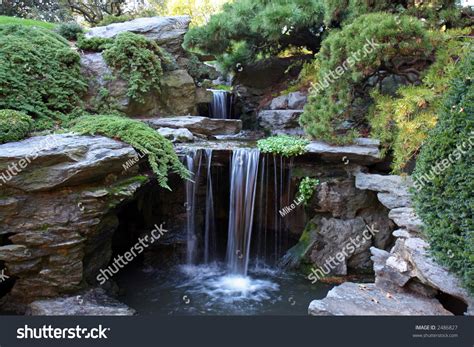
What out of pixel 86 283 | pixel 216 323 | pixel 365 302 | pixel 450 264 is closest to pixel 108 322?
pixel 216 323

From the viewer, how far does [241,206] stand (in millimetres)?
7758

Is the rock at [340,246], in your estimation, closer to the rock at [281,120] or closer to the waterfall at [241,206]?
the waterfall at [241,206]

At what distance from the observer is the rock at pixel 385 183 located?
6.43 meters

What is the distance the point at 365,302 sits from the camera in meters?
4.47

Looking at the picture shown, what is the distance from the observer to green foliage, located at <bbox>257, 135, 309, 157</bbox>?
7262 millimetres

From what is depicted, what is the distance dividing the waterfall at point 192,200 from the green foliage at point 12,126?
2913mm

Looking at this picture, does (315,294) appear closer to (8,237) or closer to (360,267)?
(360,267)

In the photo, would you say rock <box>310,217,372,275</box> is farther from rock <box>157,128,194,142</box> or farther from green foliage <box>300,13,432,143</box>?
rock <box>157,128,194,142</box>

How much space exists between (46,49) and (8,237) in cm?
470

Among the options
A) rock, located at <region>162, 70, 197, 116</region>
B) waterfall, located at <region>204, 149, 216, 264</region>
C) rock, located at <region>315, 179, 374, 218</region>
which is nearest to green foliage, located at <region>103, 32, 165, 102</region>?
rock, located at <region>162, 70, 197, 116</region>

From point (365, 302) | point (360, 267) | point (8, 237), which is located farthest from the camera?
point (360, 267)

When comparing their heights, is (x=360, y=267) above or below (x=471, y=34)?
below

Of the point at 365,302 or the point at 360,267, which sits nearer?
the point at 365,302

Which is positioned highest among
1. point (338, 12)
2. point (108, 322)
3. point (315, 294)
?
point (338, 12)
